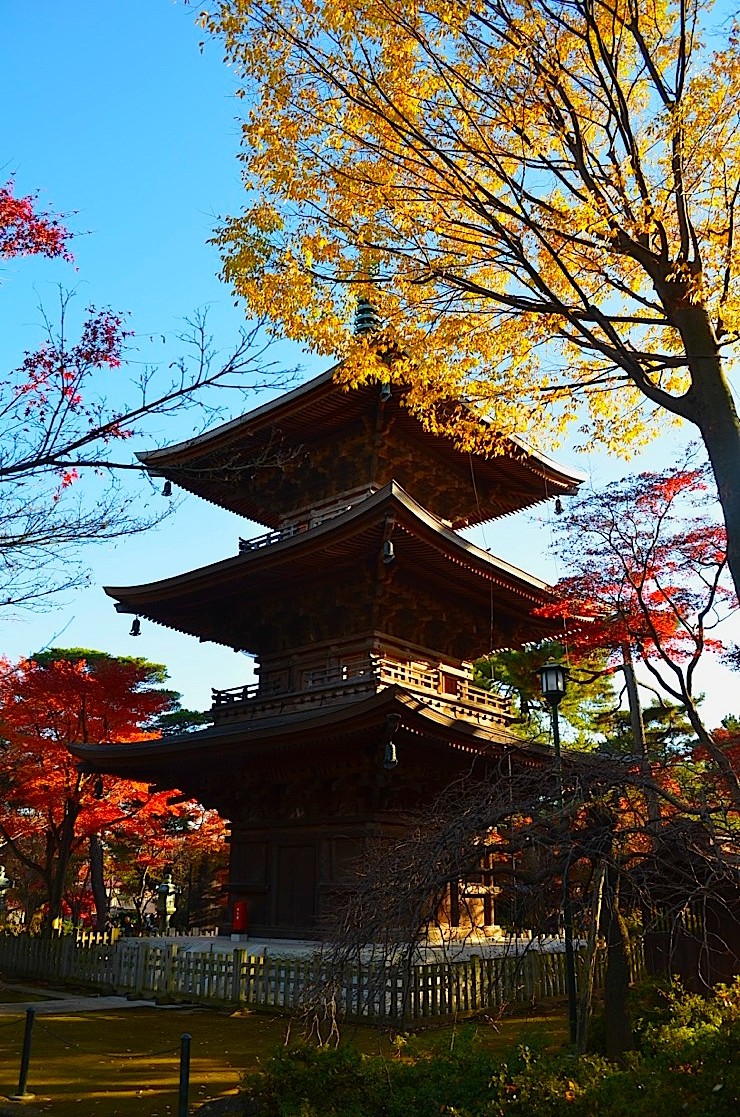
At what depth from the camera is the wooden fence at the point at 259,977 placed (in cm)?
1188

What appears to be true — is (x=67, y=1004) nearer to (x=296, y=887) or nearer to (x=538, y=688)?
(x=296, y=887)

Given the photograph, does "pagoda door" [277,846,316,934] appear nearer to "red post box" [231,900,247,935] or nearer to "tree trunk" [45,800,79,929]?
"red post box" [231,900,247,935]

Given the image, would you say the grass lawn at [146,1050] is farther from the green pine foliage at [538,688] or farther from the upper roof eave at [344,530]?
the green pine foliage at [538,688]

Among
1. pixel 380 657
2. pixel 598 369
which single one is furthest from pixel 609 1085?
pixel 380 657

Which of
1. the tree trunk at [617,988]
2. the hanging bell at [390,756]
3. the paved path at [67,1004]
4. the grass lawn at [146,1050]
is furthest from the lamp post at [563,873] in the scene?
the paved path at [67,1004]

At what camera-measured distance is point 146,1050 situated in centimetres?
1058

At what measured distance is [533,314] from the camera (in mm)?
9000

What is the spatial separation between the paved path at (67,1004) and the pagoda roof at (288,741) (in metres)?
4.49

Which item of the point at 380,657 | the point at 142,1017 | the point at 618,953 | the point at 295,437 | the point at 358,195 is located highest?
the point at 295,437

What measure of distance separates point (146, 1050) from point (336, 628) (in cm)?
895

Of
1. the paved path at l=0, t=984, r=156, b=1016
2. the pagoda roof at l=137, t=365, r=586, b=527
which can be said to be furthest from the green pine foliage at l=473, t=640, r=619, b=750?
the paved path at l=0, t=984, r=156, b=1016

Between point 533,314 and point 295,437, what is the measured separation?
11.2m

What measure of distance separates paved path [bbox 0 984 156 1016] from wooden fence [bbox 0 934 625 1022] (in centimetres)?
47

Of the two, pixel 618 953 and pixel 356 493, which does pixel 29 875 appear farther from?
pixel 618 953
